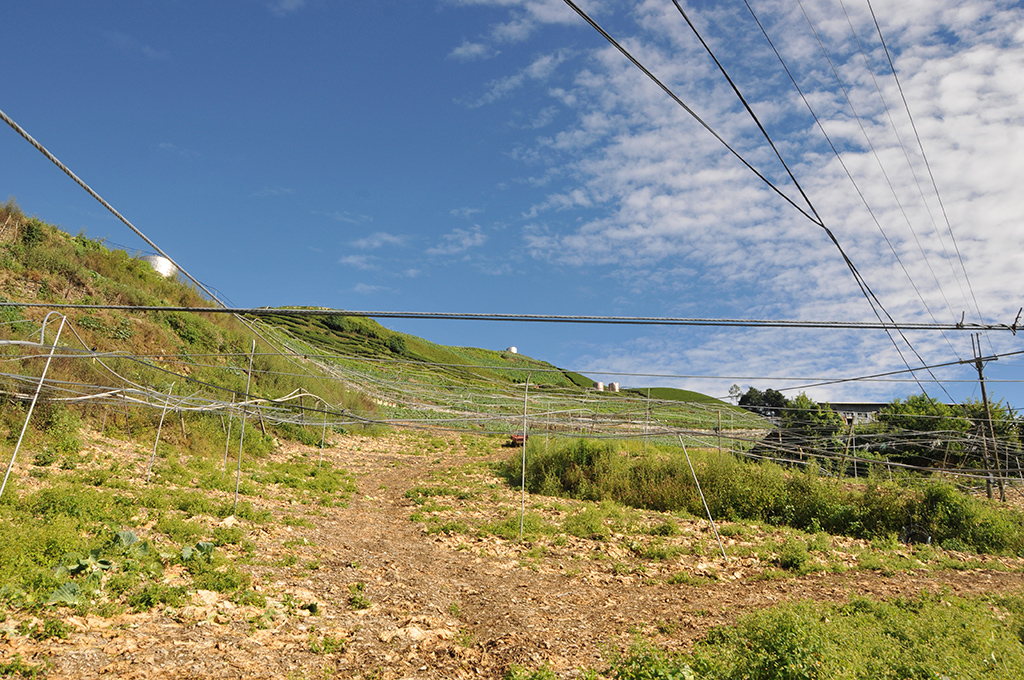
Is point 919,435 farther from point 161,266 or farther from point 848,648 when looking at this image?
point 161,266

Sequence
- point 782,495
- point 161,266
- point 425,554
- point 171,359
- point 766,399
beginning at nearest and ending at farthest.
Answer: point 425,554 → point 782,495 → point 171,359 → point 161,266 → point 766,399

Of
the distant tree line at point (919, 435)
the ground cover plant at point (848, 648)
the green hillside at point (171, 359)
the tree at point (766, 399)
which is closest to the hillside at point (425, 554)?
the ground cover plant at point (848, 648)

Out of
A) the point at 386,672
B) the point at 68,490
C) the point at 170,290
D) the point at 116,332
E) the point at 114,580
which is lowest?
the point at 386,672

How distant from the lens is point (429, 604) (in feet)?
28.9

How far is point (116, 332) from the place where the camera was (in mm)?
21734

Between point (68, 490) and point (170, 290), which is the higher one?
point (170, 290)

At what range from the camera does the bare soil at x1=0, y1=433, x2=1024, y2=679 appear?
6480 mm

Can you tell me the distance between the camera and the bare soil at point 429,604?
648 cm

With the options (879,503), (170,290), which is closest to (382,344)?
(170,290)

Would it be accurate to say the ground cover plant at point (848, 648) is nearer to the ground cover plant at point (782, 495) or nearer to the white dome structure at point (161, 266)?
the ground cover plant at point (782, 495)

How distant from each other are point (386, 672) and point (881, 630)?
6776 mm

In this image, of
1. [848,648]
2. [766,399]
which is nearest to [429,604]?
[848,648]

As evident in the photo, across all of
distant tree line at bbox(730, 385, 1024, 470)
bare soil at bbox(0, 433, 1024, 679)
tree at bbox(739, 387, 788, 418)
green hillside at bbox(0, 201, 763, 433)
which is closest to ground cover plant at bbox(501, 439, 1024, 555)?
green hillside at bbox(0, 201, 763, 433)

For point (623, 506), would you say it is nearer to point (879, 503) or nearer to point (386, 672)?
point (879, 503)
